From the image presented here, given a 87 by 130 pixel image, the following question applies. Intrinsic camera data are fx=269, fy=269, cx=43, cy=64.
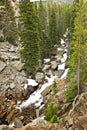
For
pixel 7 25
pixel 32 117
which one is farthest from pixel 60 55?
pixel 32 117

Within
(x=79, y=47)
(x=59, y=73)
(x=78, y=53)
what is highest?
(x=79, y=47)

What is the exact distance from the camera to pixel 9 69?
42.8 metres

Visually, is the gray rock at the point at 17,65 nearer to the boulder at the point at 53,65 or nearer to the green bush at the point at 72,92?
the boulder at the point at 53,65

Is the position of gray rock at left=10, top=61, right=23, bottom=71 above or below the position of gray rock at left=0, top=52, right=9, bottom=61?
below

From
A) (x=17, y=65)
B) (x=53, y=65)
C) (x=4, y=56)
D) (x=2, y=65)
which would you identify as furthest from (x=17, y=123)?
(x=53, y=65)

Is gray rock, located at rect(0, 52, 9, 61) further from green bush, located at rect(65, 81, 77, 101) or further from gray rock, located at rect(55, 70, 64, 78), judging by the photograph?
green bush, located at rect(65, 81, 77, 101)

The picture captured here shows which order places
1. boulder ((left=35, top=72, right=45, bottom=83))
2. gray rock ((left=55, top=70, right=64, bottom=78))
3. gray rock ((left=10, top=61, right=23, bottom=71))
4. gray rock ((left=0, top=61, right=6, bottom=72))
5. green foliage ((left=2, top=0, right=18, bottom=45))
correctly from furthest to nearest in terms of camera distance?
green foliage ((left=2, top=0, right=18, bottom=45)) → gray rock ((left=55, top=70, right=64, bottom=78)) → gray rock ((left=10, top=61, right=23, bottom=71)) → boulder ((left=35, top=72, right=45, bottom=83)) → gray rock ((left=0, top=61, right=6, bottom=72))

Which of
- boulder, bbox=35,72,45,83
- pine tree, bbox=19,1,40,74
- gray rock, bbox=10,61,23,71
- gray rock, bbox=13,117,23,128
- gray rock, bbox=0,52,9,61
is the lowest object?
gray rock, bbox=13,117,23,128

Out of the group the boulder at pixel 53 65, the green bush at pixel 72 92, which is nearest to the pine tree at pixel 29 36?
the boulder at pixel 53 65

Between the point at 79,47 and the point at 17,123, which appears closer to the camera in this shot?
the point at 79,47

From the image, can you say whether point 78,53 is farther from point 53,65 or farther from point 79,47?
point 53,65

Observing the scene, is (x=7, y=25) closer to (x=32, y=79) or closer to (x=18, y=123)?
(x=32, y=79)

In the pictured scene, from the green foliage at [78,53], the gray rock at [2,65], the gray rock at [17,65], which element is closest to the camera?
the green foliage at [78,53]

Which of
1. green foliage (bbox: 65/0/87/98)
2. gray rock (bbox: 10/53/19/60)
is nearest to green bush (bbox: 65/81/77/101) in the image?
green foliage (bbox: 65/0/87/98)
